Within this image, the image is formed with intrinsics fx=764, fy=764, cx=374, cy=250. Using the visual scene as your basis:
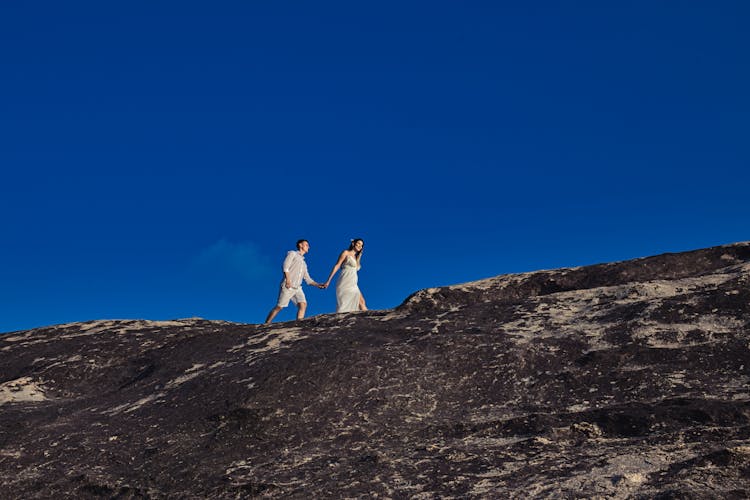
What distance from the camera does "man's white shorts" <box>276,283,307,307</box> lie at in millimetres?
20875

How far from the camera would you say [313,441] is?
773 cm

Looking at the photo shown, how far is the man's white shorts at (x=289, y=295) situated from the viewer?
2088cm

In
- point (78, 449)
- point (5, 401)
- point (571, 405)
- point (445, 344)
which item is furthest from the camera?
point (5, 401)

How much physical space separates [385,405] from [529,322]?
93.3 inches

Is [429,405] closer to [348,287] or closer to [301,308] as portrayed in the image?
[348,287]

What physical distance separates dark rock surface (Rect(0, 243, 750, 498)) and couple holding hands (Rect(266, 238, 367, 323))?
973 cm

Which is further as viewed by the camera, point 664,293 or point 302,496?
point 664,293

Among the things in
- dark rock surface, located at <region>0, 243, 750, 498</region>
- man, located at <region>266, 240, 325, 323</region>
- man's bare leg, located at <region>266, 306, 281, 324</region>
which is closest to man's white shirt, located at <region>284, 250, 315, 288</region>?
man, located at <region>266, 240, 325, 323</region>

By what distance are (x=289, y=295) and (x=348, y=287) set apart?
5.37ft

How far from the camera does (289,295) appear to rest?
20969mm

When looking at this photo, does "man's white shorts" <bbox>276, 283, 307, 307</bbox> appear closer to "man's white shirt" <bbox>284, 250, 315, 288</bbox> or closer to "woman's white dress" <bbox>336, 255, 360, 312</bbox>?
"man's white shirt" <bbox>284, 250, 315, 288</bbox>

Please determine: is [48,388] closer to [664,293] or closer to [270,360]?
[270,360]

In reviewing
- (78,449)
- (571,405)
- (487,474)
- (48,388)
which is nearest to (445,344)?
(571,405)

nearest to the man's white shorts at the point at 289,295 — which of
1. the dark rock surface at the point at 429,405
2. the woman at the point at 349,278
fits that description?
the woman at the point at 349,278
